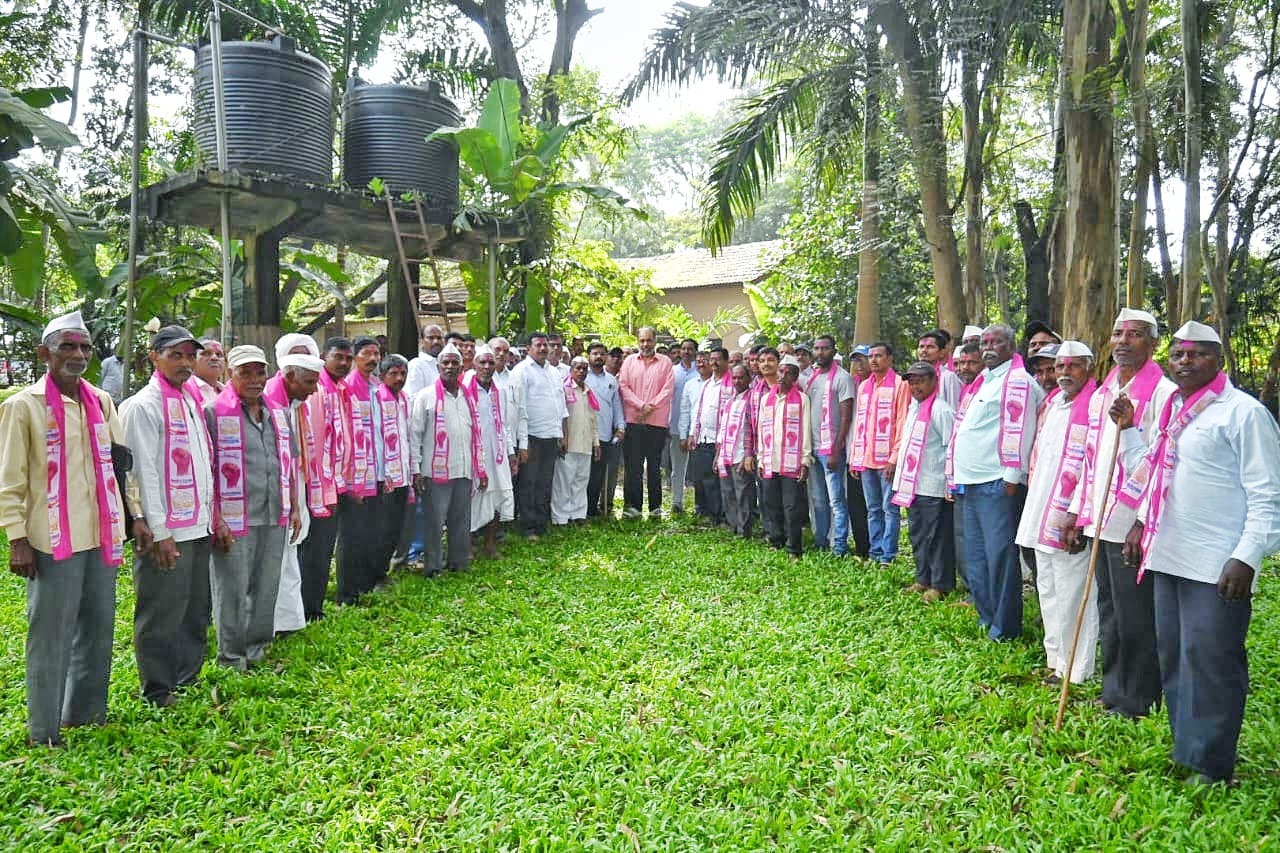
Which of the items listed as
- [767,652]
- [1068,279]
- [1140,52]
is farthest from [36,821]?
[1140,52]

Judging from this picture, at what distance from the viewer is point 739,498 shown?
9.16m

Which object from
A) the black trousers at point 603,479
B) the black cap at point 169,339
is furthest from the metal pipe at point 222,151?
the black trousers at point 603,479

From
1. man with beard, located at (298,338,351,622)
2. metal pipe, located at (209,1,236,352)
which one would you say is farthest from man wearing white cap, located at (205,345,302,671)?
metal pipe, located at (209,1,236,352)

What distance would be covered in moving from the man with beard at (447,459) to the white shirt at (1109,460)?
16.0 feet

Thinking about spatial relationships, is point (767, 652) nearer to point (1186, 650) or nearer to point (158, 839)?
point (1186, 650)

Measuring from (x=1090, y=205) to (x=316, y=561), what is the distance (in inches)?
240

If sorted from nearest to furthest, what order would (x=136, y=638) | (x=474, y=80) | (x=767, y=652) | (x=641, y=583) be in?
(x=136, y=638) → (x=767, y=652) → (x=641, y=583) → (x=474, y=80)

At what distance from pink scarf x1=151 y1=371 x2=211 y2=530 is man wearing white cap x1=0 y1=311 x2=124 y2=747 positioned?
283mm

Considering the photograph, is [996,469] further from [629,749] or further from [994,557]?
[629,749]

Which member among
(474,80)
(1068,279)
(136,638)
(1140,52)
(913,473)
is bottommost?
(136,638)

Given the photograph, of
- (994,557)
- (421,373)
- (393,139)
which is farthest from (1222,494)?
(393,139)

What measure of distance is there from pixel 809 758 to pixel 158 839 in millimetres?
2807

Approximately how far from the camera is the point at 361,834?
350 cm

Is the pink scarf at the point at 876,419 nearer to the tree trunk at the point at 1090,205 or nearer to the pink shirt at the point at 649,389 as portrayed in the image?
the tree trunk at the point at 1090,205
